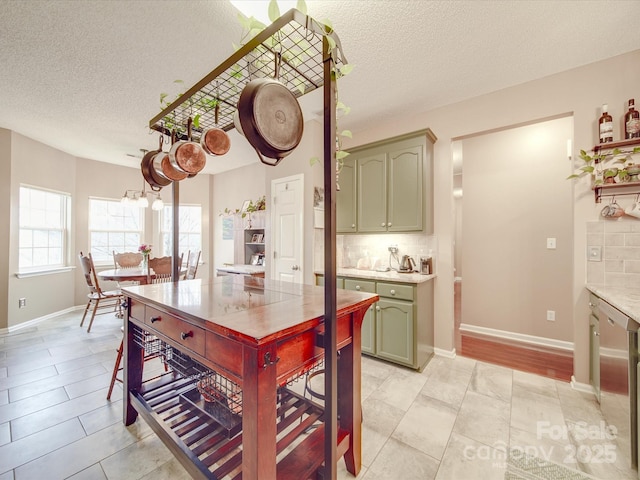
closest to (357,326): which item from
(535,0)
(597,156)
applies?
(535,0)

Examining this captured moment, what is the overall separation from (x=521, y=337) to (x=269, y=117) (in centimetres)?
405

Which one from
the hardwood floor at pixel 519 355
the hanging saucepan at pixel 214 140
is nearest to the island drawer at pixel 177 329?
the hanging saucepan at pixel 214 140

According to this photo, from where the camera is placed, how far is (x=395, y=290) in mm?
2721

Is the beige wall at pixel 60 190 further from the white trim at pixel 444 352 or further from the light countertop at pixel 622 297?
the light countertop at pixel 622 297

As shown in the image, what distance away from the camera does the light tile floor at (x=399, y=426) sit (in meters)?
1.54

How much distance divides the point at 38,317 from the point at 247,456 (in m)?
5.32

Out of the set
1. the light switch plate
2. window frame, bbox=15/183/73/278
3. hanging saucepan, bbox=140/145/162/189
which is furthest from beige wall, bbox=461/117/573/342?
window frame, bbox=15/183/73/278

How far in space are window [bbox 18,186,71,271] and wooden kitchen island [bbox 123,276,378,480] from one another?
4083mm

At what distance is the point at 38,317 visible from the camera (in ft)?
13.8

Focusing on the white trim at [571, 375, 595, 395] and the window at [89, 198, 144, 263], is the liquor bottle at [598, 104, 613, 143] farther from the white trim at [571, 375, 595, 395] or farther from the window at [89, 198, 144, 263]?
the window at [89, 198, 144, 263]

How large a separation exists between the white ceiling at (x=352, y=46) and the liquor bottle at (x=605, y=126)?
0.83 ft

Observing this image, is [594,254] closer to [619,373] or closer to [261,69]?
[619,373]

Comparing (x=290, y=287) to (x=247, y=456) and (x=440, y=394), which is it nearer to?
(x=247, y=456)

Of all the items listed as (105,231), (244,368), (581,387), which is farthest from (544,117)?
(105,231)
